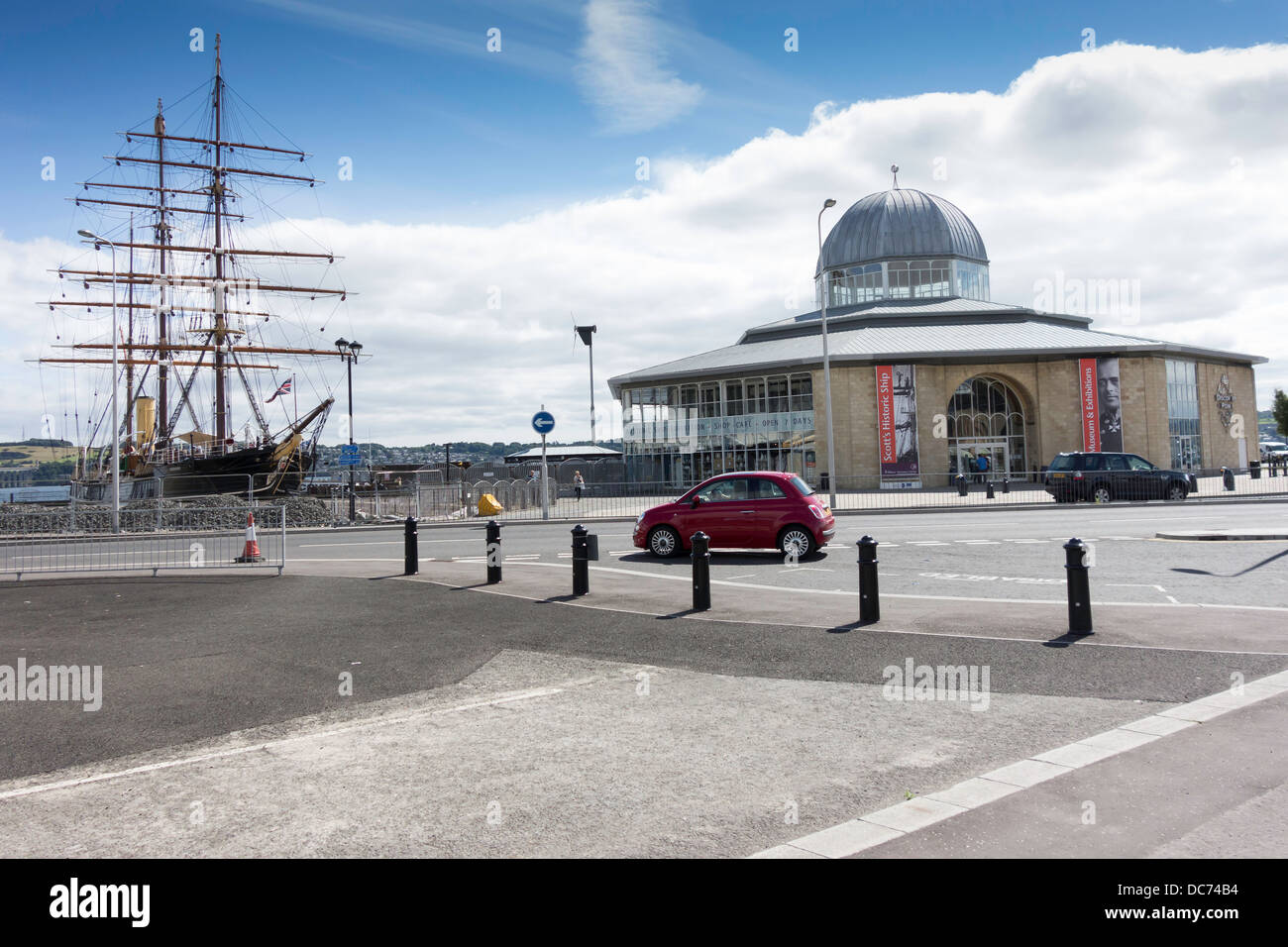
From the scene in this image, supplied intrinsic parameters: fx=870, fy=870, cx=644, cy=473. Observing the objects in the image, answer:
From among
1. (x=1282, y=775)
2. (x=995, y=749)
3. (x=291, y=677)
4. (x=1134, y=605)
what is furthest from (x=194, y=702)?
(x=1134, y=605)

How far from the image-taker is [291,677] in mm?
7418

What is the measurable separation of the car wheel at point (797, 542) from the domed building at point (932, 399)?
1011 inches

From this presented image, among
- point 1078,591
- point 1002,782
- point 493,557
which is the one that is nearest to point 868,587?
point 1078,591

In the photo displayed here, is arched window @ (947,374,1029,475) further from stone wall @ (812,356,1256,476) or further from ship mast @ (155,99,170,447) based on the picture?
ship mast @ (155,99,170,447)

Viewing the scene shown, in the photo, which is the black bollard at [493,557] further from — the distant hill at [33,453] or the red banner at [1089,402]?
the distant hill at [33,453]

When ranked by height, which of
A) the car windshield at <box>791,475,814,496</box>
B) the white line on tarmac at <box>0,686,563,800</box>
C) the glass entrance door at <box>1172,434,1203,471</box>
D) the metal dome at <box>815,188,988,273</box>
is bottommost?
the white line on tarmac at <box>0,686,563,800</box>

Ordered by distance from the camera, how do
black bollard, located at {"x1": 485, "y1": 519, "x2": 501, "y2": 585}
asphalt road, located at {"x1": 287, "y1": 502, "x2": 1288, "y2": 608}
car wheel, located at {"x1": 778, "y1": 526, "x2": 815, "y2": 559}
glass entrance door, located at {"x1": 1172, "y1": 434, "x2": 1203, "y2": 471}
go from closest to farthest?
asphalt road, located at {"x1": 287, "y1": 502, "x2": 1288, "y2": 608} < black bollard, located at {"x1": 485, "y1": 519, "x2": 501, "y2": 585} < car wheel, located at {"x1": 778, "y1": 526, "x2": 815, "y2": 559} < glass entrance door, located at {"x1": 1172, "y1": 434, "x2": 1203, "y2": 471}

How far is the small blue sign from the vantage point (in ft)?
91.1

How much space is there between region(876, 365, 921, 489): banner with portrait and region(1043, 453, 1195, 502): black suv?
48.6 feet

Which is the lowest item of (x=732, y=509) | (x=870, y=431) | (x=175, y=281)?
(x=732, y=509)

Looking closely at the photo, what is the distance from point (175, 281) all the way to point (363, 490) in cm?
3333
